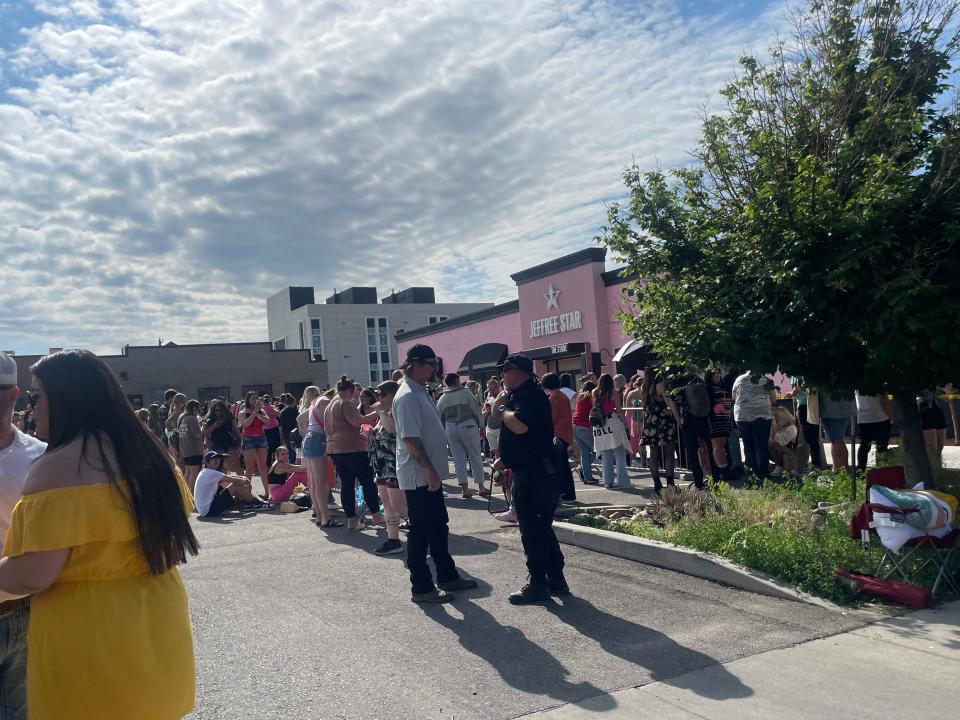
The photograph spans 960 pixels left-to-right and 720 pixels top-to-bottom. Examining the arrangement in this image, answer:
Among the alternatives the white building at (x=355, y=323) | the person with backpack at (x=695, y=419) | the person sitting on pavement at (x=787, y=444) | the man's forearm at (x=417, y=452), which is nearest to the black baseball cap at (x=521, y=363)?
the man's forearm at (x=417, y=452)

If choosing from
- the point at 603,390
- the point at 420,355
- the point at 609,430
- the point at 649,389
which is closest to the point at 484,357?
the point at 603,390

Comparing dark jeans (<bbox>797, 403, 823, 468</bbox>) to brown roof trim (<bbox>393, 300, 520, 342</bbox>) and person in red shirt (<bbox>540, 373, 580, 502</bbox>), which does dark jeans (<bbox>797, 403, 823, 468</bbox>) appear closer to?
person in red shirt (<bbox>540, 373, 580, 502</bbox>)

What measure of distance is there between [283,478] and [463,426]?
3.24 metres

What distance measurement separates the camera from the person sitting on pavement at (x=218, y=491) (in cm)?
1175

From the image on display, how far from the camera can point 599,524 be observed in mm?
8391

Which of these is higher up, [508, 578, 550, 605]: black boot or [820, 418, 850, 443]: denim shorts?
A: [820, 418, 850, 443]: denim shorts

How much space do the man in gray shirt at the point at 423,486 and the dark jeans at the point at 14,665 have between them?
3.65 metres

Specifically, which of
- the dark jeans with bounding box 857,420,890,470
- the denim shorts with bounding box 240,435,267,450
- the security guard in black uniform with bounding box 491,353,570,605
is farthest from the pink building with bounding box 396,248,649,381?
the security guard in black uniform with bounding box 491,353,570,605

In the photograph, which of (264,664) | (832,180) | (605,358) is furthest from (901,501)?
(605,358)

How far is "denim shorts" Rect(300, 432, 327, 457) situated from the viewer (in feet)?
33.0

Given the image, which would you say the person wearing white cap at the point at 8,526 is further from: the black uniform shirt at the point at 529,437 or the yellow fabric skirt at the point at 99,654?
the black uniform shirt at the point at 529,437

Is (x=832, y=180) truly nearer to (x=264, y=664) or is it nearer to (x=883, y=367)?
(x=883, y=367)

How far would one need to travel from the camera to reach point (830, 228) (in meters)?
6.09

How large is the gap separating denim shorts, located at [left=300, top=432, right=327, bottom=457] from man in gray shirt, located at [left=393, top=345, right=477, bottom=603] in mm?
3713
